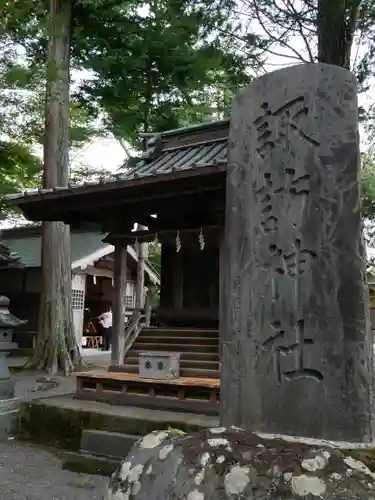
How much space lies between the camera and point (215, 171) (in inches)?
255

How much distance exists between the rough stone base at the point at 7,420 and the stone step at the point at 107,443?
4.68 ft

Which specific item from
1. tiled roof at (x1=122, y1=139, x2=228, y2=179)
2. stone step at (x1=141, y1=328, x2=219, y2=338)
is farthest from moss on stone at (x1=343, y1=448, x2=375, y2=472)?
tiled roof at (x1=122, y1=139, x2=228, y2=179)

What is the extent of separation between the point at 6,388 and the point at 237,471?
5928 mm

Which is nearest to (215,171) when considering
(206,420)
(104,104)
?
(206,420)

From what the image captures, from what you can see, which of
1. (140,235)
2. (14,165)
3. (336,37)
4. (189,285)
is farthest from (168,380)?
(14,165)

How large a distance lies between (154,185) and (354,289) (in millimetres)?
4855

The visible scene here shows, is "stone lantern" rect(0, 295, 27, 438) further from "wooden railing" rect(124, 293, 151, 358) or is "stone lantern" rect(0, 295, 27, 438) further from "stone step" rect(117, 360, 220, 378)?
"wooden railing" rect(124, 293, 151, 358)

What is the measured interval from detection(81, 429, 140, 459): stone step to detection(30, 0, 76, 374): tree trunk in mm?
5606

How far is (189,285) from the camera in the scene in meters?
9.63

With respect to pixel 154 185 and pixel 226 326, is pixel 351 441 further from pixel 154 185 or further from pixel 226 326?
pixel 154 185

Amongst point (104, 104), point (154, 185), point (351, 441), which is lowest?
point (351, 441)

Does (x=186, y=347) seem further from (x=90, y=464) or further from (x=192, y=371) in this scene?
(x=90, y=464)

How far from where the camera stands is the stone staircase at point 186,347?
25.4 feet

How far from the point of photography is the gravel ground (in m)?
4.64
